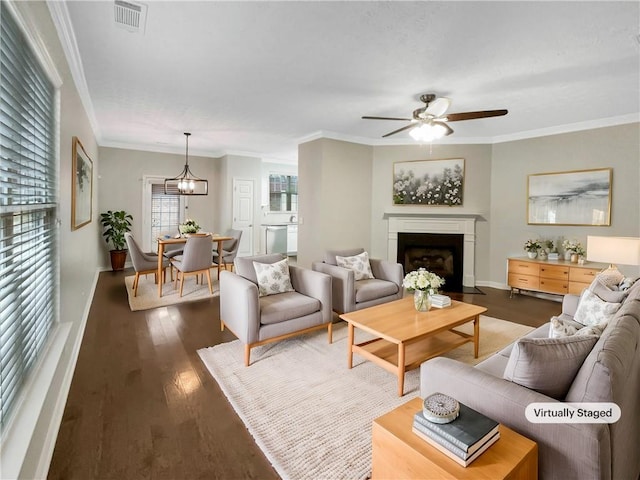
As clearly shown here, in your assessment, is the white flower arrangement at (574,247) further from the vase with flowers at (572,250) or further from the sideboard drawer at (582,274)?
the sideboard drawer at (582,274)

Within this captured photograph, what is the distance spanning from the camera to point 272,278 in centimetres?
345

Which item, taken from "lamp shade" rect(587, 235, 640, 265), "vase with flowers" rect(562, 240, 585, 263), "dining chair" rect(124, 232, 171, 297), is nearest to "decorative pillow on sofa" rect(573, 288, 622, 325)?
"lamp shade" rect(587, 235, 640, 265)

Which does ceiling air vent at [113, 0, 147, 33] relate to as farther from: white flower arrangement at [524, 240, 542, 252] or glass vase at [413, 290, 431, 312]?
white flower arrangement at [524, 240, 542, 252]

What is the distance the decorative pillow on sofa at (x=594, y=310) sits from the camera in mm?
2211

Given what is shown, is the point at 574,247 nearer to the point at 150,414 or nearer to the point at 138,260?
the point at 150,414

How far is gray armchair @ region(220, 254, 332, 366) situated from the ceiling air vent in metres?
2.12

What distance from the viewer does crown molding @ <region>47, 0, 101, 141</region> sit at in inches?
86.4

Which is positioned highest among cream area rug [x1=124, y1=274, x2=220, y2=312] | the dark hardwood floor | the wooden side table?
the wooden side table

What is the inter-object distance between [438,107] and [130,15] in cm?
294

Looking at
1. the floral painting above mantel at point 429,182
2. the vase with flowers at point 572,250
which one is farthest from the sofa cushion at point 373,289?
the vase with flowers at point 572,250

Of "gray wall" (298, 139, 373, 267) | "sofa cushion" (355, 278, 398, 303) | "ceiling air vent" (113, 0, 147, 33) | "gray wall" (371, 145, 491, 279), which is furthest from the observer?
"gray wall" (371, 145, 491, 279)

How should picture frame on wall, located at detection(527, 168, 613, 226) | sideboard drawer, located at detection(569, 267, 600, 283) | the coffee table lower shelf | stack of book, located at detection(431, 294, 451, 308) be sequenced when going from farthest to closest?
picture frame on wall, located at detection(527, 168, 613, 226) → sideboard drawer, located at detection(569, 267, 600, 283) → stack of book, located at detection(431, 294, 451, 308) → the coffee table lower shelf

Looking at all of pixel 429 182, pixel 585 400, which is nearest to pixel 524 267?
pixel 429 182

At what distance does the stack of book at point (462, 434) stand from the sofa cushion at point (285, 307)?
1.84 meters
